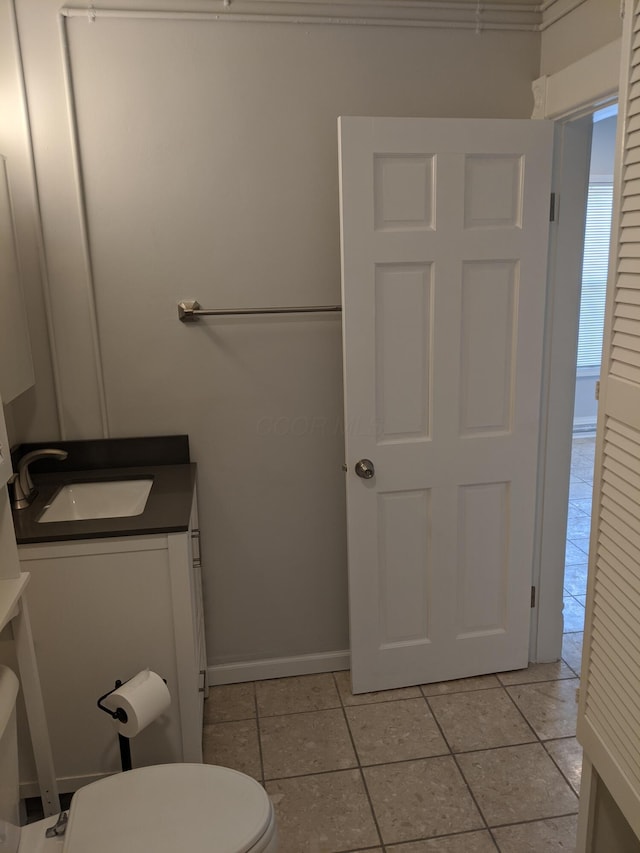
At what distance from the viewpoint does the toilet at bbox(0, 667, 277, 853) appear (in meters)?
1.32

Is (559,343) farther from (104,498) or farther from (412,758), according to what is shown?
(104,498)

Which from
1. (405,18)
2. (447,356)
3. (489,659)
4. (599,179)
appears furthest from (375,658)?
(599,179)

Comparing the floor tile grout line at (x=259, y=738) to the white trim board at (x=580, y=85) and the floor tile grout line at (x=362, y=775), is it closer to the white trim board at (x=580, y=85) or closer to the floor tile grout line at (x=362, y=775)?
the floor tile grout line at (x=362, y=775)

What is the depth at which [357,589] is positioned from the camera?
2.39 metres

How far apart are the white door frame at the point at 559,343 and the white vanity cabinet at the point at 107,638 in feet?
4.45

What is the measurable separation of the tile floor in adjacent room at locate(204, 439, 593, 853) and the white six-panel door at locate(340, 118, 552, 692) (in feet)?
0.44

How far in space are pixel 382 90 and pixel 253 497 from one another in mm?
1457

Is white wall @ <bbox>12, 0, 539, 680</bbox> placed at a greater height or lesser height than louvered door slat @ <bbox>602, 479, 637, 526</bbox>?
greater

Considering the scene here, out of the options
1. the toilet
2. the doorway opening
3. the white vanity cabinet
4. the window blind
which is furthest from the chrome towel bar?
the window blind

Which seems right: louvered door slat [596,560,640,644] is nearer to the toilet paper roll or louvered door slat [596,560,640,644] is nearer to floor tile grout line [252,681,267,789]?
the toilet paper roll

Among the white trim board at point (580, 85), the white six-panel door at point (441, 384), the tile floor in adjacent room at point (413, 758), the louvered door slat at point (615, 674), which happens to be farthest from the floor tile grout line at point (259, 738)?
the white trim board at point (580, 85)

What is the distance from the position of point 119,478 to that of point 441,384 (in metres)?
1.13

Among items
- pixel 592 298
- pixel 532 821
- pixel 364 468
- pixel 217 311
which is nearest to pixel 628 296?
pixel 364 468

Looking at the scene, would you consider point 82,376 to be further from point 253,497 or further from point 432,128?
point 432,128
